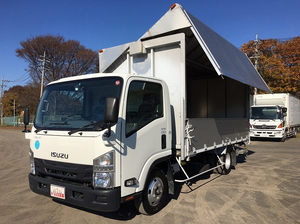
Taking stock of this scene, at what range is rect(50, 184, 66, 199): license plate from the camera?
3.59 metres

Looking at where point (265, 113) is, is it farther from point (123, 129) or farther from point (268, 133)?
point (123, 129)

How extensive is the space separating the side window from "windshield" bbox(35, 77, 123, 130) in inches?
11.0

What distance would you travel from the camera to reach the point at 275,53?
25.7 m

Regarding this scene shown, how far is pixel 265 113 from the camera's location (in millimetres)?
16766

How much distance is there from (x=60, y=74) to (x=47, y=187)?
28.1 metres

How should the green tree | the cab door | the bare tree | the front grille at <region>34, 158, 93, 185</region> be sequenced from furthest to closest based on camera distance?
the bare tree, the green tree, the cab door, the front grille at <region>34, 158, 93, 185</region>

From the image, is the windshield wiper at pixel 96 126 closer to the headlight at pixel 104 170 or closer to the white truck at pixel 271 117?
the headlight at pixel 104 170

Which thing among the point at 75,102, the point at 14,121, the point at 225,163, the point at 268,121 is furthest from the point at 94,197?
the point at 14,121

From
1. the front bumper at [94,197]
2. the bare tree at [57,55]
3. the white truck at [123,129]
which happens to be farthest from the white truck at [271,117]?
the bare tree at [57,55]

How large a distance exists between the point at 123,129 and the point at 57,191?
1.36 m

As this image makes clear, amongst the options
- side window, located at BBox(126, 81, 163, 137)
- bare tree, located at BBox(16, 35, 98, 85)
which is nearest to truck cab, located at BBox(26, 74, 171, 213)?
side window, located at BBox(126, 81, 163, 137)

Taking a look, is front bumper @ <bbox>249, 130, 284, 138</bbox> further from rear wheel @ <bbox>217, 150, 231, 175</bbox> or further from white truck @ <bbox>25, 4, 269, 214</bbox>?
white truck @ <bbox>25, 4, 269, 214</bbox>

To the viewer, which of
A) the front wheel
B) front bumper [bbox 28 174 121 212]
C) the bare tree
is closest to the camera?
front bumper [bbox 28 174 121 212]

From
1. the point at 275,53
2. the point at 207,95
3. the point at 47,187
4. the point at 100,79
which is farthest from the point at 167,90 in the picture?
the point at 275,53
